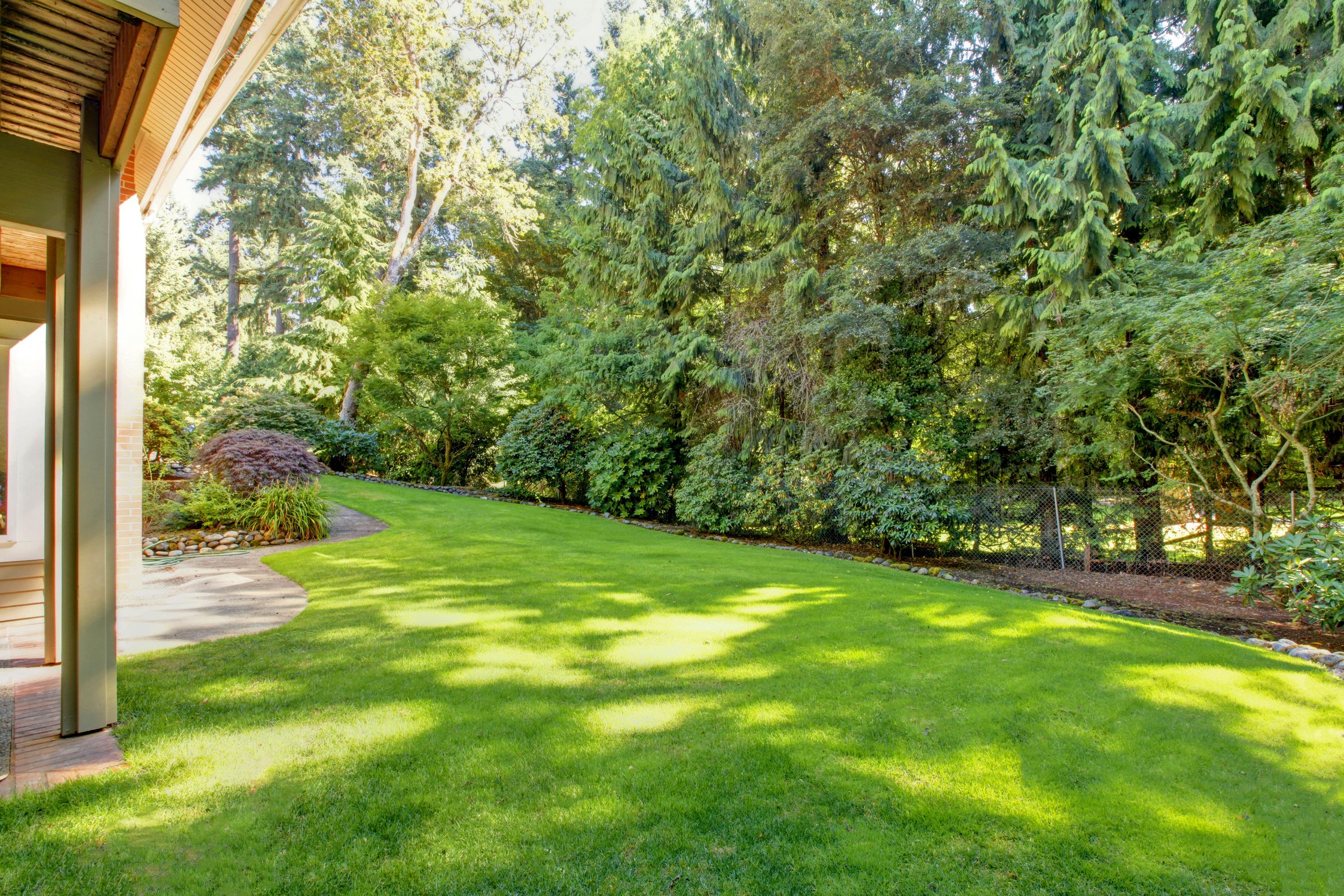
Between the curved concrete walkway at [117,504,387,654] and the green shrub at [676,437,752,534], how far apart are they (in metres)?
6.76

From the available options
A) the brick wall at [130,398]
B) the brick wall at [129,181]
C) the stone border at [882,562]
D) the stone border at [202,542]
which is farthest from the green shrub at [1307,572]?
the brick wall at [129,181]

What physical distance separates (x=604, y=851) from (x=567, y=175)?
24.9 metres

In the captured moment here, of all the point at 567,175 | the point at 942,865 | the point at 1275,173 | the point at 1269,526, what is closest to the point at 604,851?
the point at 942,865

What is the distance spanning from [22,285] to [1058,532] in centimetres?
1229

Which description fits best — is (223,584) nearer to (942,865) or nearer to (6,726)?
(6,726)

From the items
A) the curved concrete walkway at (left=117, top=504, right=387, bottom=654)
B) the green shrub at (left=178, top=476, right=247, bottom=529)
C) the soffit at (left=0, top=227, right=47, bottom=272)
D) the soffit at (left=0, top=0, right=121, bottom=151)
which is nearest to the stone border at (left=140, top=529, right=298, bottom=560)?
the green shrub at (left=178, top=476, right=247, bottom=529)

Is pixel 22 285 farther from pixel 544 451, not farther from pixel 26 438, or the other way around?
pixel 544 451

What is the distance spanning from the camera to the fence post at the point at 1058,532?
29.7 feet

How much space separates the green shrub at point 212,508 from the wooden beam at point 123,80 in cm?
641

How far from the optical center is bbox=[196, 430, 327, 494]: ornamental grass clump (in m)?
8.58

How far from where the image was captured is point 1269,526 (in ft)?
24.1

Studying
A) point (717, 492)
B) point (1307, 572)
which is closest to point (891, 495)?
point (717, 492)

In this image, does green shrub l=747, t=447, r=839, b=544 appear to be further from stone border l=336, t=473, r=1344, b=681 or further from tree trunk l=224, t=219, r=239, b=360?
tree trunk l=224, t=219, r=239, b=360

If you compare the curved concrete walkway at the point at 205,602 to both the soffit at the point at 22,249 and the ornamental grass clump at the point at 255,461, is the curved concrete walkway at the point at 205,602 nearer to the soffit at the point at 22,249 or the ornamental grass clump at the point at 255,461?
the ornamental grass clump at the point at 255,461
